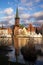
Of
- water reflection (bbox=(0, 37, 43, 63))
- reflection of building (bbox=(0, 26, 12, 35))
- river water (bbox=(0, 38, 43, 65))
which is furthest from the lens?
reflection of building (bbox=(0, 26, 12, 35))

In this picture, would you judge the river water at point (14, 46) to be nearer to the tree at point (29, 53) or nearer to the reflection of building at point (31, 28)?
the tree at point (29, 53)

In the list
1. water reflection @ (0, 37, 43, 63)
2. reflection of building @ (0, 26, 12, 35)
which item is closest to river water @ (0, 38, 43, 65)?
water reflection @ (0, 37, 43, 63)

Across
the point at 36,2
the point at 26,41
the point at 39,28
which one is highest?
the point at 36,2

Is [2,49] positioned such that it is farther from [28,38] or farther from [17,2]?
[17,2]

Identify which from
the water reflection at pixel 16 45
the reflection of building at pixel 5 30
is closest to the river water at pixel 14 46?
the water reflection at pixel 16 45

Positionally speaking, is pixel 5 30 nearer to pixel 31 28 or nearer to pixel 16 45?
pixel 16 45

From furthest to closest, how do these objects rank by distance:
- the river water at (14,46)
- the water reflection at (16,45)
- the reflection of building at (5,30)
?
1. the reflection of building at (5,30)
2. the water reflection at (16,45)
3. the river water at (14,46)

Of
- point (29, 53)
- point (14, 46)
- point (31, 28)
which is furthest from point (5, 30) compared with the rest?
point (29, 53)

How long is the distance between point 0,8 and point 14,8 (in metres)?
0.27

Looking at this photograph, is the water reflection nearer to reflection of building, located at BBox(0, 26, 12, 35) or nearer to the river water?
the river water

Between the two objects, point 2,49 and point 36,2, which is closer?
point 36,2

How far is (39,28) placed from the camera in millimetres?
2752

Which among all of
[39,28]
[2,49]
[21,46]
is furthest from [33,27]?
[2,49]

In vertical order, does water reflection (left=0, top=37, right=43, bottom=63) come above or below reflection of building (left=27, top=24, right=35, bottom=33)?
below
